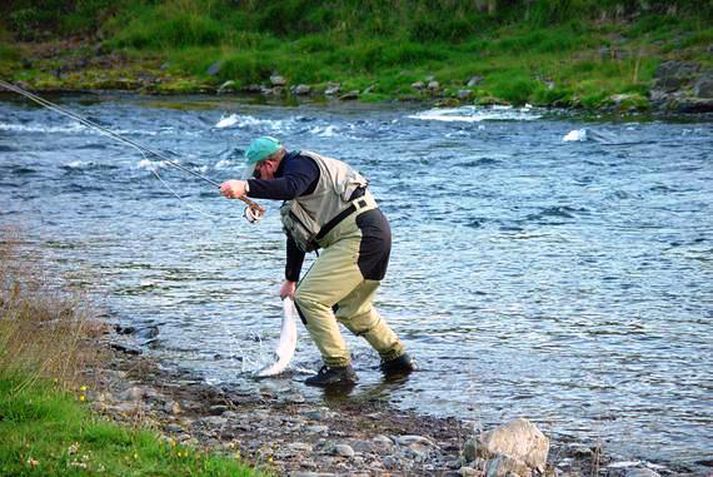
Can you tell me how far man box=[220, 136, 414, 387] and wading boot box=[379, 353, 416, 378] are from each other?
0.04 metres

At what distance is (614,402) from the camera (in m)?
7.40

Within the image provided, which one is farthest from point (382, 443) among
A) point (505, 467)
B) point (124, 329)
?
point (124, 329)

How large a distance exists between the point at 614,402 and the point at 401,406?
1.24m

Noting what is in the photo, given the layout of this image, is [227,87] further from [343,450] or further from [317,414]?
[343,450]

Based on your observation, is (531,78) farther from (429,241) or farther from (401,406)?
(401,406)

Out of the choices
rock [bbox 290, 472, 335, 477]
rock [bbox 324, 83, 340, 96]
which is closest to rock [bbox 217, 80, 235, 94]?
rock [bbox 324, 83, 340, 96]

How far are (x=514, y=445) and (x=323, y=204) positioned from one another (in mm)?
2215

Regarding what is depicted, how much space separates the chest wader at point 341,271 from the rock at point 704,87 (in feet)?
49.1

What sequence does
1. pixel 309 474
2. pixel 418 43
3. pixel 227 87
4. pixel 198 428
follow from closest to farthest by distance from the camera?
pixel 309 474
pixel 198 428
pixel 227 87
pixel 418 43

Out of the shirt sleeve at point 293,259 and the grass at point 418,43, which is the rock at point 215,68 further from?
the shirt sleeve at point 293,259

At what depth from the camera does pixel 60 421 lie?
19.1ft

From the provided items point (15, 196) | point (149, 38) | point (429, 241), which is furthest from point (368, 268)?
point (149, 38)

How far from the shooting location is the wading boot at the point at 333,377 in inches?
312

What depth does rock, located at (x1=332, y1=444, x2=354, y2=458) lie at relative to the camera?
245 inches
